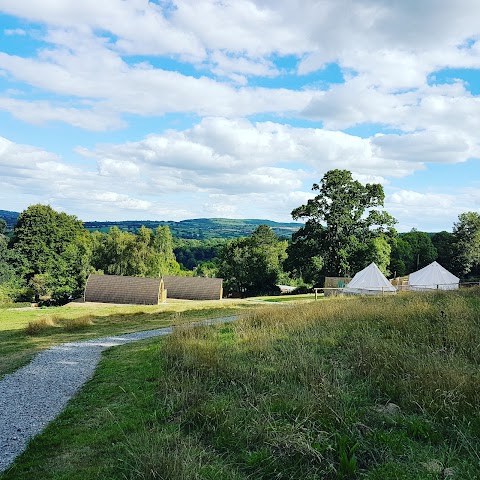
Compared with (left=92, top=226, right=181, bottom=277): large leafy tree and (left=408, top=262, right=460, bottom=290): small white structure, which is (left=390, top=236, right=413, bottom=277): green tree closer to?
(left=408, top=262, right=460, bottom=290): small white structure

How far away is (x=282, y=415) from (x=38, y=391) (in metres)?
5.20

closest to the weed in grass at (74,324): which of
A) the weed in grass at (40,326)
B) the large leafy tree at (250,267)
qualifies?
the weed in grass at (40,326)

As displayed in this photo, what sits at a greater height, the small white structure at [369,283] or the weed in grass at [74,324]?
the small white structure at [369,283]

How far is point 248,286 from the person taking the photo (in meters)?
63.4

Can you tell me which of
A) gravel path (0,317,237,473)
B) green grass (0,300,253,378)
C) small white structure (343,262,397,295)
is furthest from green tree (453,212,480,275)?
gravel path (0,317,237,473)

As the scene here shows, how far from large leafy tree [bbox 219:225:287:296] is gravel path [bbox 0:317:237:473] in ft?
161

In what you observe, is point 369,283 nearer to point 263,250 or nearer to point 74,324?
point 74,324

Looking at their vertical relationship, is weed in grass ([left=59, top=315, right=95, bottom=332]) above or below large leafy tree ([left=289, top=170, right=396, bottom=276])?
below

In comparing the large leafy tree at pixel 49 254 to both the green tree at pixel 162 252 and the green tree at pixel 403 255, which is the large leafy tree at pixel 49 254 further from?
the green tree at pixel 403 255

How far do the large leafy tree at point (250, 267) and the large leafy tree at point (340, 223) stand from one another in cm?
1590

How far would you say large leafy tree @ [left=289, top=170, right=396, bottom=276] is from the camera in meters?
44.2

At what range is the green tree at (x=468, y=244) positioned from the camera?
5762 centimetres

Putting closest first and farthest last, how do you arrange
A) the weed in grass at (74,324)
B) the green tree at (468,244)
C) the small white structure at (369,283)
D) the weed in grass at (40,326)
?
the weed in grass at (40,326) < the weed in grass at (74,324) < the small white structure at (369,283) < the green tree at (468,244)

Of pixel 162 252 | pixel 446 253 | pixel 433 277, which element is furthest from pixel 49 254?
pixel 446 253
